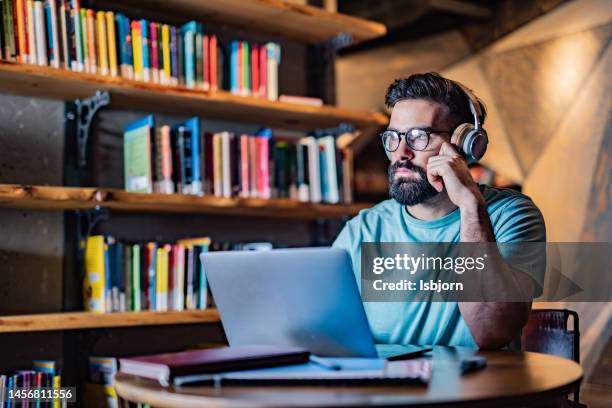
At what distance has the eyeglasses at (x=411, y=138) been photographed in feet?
6.67

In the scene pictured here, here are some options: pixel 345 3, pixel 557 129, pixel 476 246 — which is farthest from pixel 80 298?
pixel 345 3

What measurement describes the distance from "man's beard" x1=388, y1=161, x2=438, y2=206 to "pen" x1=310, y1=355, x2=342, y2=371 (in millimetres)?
745

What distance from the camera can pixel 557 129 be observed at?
508 centimetres

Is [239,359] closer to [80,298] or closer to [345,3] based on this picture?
[80,298]

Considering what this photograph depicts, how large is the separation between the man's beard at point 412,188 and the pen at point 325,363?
745mm

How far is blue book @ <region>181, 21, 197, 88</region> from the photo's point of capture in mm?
2992

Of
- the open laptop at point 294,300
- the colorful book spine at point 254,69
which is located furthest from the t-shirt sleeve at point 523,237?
the colorful book spine at point 254,69

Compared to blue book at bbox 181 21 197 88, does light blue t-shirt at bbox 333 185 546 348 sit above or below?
below

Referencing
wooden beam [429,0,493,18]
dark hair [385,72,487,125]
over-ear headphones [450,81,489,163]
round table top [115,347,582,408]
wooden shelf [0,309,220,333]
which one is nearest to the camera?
round table top [115,347,582,408]

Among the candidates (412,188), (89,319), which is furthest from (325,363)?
(89,319)

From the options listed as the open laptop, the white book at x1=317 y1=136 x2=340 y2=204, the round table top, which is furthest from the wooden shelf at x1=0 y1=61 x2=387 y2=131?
the round table top

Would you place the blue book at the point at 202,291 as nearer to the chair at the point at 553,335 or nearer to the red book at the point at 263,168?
the red book at the point at 263,168

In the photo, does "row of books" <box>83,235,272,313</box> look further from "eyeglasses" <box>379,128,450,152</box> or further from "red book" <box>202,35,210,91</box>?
"eyeglasses" <box>379,128,450,152</box>

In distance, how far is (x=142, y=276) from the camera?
2824mm
